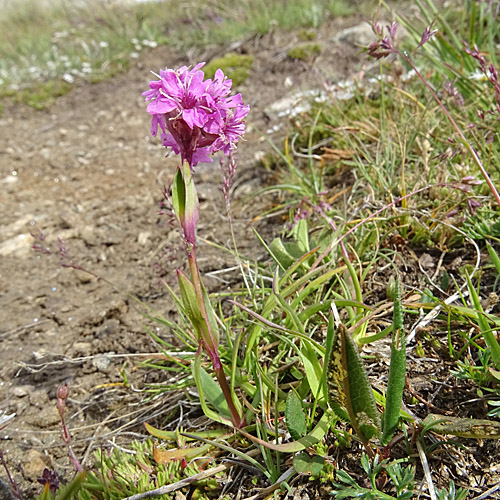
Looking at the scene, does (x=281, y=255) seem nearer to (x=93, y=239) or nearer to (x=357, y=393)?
(x=357, y=393)

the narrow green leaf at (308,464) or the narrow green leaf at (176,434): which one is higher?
the narrow green leaf at (308,464)

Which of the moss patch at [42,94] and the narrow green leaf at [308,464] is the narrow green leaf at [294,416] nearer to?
the narrow green leaf at [308,464]

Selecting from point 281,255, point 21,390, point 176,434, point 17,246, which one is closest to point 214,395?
point 176,434

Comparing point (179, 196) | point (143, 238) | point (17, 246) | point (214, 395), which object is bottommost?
point (17, 246)

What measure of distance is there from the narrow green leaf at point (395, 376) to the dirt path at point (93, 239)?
2.69 ft

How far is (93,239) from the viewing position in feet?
10.4

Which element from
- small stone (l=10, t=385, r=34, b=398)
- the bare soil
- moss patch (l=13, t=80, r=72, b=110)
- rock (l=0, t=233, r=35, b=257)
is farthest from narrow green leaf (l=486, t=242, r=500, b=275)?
moss patch (l=13, t=80, r=72, b=110)

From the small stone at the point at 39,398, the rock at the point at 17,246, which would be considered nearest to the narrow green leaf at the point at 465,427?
the small stone at the point at 39,398

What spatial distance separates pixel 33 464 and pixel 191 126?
55.4 inches

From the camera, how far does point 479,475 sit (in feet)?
4.18

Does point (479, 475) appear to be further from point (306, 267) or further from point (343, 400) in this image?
point (306, 267)

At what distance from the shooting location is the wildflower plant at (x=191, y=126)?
122 cm

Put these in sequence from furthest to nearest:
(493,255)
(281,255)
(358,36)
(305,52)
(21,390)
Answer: (305,52) < (358,36) < (21,390) < (281,255) < (493,255)

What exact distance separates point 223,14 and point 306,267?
17.0 ft
